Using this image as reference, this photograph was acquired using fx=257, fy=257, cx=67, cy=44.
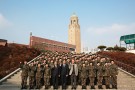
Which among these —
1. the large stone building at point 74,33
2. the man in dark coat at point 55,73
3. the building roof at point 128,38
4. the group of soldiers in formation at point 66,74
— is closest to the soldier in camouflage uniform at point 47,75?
the group of soldiers in formation at point 66,74

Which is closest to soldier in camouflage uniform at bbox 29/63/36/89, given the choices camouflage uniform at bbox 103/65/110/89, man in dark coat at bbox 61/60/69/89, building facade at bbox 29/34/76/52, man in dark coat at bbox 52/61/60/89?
man in dark coat at bbox 52/61/60/89

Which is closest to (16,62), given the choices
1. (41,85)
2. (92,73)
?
(41,85)

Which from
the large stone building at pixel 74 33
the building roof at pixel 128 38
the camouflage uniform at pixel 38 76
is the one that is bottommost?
the camouflage uniform at pixel 38 76

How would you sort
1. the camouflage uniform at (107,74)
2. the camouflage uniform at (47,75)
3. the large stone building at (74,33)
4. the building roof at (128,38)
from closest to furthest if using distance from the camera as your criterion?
1. the camouflage uniform at (47,75)
2. the camouflage uniform at (107,74)
3. the building roof at (128,38)
4. the large stone building at (74,33)

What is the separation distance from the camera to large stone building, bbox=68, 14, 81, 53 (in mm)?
113688

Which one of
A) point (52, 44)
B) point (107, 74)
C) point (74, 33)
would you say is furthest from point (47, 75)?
point (74, 33)

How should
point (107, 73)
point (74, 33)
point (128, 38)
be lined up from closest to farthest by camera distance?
point (107, 73)
point (128, 38)
point (74, 33)

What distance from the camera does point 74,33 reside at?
114 m

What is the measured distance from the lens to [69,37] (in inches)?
4582

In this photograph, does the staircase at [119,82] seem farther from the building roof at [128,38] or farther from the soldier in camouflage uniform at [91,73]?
the building roof at [128,38]

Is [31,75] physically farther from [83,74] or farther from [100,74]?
[100,74]

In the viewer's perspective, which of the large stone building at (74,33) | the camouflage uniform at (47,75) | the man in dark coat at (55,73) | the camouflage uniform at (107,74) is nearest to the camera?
the camouflage uniform at (47,75)

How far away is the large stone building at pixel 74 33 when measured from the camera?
113688 mm

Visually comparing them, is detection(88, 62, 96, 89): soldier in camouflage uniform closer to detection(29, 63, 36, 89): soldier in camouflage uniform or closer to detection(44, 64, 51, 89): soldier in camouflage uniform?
detection(44, 64, 51, 89): soldier in camouflage uniform
